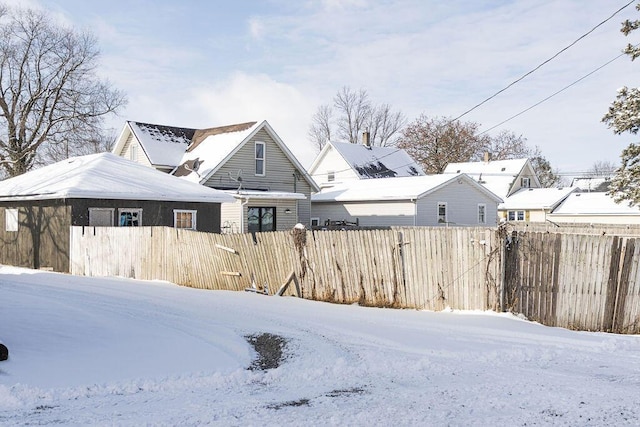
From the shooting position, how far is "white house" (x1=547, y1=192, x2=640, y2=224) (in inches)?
1844

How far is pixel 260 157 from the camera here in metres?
30.8

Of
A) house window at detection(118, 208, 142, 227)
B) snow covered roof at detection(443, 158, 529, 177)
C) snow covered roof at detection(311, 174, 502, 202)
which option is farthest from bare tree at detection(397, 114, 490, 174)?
house window at detection(118, 208, 142, 227)

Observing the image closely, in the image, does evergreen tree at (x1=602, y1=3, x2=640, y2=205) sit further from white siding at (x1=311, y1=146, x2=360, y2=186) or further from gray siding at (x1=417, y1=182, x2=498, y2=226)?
white siding at (x1=311, y1=146, x2=360, y2=186)

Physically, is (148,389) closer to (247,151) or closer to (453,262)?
(453,262)

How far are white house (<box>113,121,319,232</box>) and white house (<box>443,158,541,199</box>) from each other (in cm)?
2580

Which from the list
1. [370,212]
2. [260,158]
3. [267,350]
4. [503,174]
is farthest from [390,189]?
[503,174]

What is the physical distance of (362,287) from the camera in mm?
12883

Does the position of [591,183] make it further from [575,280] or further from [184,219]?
[575,280]

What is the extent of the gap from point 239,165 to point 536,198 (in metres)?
32.6

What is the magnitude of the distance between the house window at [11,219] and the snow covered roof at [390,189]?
662 inches

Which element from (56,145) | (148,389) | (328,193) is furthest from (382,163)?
(148,389)

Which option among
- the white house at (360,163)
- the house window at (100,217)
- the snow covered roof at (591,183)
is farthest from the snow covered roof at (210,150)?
the snow covered roof at (591,183)

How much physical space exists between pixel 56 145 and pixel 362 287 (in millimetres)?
37110

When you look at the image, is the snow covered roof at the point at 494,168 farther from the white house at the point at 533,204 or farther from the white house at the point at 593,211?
the white house at the point at 593,211
